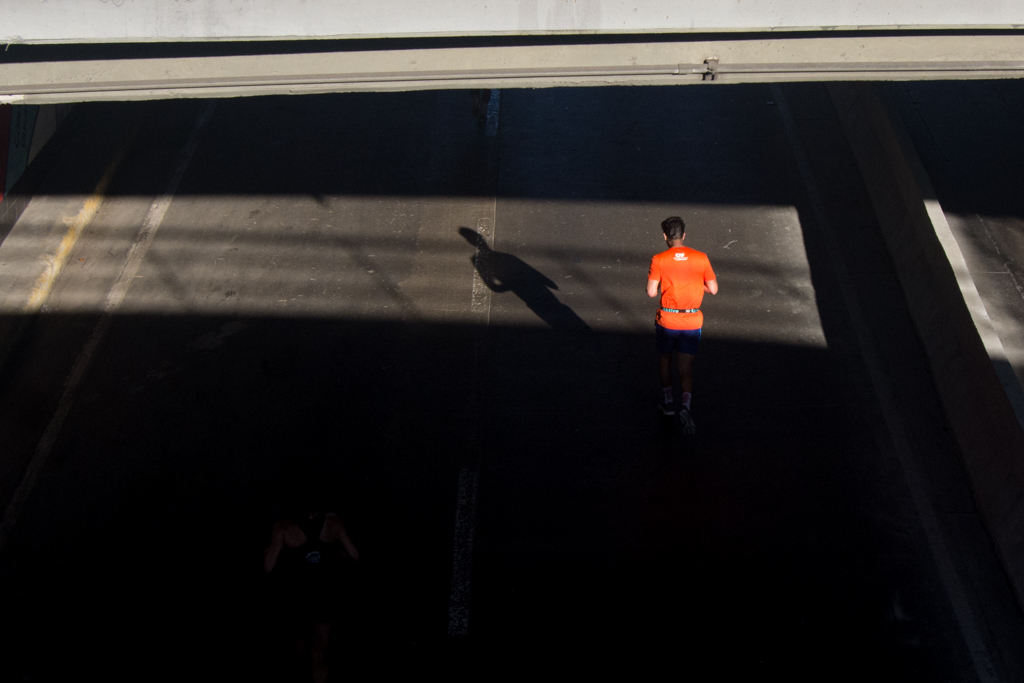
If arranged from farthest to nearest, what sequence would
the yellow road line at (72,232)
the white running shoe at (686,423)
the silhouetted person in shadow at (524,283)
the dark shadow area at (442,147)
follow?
the dark shadow area at (442,147)
the yellow road line at (72,232)
the silhouetted person in shadow at (524,283)
the white running shoe at (686,423)

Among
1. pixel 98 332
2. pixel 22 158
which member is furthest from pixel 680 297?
pixel 22 158

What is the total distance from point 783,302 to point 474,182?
3.96 m

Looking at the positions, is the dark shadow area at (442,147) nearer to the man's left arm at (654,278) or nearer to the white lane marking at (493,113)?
the white lane marking at (493,113)

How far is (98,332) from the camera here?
7.74 metres

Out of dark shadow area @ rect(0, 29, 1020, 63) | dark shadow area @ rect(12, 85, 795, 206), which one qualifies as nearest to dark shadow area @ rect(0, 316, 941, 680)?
dark shadow area @ rect(12, 85, 795, 206)

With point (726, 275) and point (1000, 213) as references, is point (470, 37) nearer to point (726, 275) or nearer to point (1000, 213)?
point (726, 275)

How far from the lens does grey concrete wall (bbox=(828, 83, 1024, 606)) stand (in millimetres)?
5594

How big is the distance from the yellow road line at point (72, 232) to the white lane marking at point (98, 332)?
0.68 m

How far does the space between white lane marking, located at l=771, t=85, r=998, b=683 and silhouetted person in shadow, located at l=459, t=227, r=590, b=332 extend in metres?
2.63

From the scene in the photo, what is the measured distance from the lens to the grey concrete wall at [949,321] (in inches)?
220

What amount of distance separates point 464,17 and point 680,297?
264 cm

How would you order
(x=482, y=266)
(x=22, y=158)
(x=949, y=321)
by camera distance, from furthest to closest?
(x=22, y=158), (x=482, y=266), (x=949, y=321)

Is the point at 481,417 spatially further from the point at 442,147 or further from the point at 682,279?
the point at 442,147

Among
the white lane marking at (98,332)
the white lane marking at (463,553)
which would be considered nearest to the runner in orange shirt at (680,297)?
the white lane marking at (463,553)
